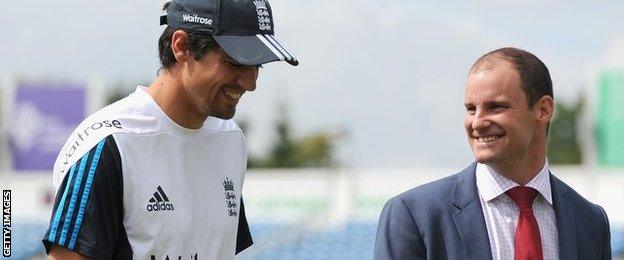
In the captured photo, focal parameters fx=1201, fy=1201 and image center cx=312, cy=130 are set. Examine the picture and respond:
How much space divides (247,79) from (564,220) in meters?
0.87

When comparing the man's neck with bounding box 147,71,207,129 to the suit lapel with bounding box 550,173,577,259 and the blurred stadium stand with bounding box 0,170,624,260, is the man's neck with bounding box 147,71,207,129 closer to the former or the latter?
the suit lapel with bounding box 550,173,577,259

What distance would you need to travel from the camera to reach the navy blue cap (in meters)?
2.67

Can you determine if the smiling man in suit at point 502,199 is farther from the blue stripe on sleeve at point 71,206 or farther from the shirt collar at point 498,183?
the blue stripe on sleeve at point 71,206

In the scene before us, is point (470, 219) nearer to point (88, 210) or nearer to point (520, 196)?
point (520, 196)

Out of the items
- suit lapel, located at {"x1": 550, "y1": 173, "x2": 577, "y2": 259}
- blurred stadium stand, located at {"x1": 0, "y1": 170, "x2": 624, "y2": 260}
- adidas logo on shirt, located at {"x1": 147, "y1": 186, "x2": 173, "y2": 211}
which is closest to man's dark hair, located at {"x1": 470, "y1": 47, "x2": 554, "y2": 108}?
suit lapel, located at {"x1": 550, "y1": 173, "x2": 577, "y2": 259}

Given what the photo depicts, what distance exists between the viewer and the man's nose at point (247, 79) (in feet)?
8.73

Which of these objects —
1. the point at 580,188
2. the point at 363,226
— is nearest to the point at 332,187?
the point at 363,226

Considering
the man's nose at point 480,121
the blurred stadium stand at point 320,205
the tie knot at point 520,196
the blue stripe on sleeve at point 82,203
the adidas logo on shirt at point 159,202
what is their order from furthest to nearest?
the blurred stadium stand at point 320,205 → the tie knot at point 520,196 → the man's nose at point 480,121 → the adidas logo on shirt at point 159,202 → the blue stripe on sleeve at point 82,203

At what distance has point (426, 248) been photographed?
2.88 meters

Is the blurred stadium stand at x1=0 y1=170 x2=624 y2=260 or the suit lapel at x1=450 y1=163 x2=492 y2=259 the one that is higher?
Result: the suit lapel at x1=450 y1=163 x2=492 y2=259

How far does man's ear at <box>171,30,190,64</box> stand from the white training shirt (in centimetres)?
14

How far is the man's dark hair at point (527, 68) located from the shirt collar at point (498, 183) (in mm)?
195

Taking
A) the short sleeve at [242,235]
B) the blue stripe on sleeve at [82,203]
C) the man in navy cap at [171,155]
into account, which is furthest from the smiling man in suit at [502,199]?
the blue stripe on sleeve at [82,203]

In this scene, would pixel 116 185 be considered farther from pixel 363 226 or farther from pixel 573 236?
pixel 363 226
